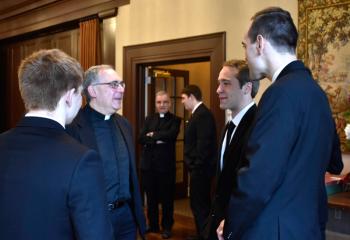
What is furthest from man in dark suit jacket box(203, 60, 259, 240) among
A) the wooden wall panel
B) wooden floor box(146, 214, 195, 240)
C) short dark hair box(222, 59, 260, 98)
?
the wooden wall panel

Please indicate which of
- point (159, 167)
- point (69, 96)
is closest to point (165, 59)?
point (159, 167)

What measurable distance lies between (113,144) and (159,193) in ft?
7.90

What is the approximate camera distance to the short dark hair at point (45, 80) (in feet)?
4.33

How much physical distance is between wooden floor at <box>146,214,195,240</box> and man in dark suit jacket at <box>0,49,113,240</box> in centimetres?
340

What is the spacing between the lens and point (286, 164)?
1.45m

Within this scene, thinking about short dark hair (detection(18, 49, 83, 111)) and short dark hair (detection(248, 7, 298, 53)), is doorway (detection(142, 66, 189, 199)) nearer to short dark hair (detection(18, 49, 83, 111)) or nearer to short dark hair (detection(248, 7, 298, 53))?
short dark hair (detection(248, 7, 298, 53))

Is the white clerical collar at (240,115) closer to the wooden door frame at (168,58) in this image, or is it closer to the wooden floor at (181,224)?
the wooden door frame at (168,58)

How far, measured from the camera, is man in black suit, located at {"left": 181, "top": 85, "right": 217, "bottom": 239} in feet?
13.9

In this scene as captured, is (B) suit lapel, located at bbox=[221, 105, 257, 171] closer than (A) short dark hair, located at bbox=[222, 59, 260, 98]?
Yes

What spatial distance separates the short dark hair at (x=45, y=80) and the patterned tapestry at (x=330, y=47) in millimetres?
2526

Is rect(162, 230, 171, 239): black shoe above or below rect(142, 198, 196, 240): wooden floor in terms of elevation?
above

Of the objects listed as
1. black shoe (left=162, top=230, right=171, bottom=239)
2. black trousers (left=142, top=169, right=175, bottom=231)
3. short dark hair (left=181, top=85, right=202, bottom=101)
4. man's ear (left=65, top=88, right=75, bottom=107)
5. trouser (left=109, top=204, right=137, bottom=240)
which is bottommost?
black shoe (left=162, top=230, right=171, bottom=239)

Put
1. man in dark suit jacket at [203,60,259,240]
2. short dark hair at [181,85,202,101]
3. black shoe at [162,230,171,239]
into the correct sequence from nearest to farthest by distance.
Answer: man in dark suit jacket at [203,60,259,240] < black shoe at [162,230,171,239] < short dark hair at [181,85,202,101]

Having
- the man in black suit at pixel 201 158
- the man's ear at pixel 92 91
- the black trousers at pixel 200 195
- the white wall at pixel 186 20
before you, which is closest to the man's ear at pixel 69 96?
the man's ear at pixel 92 91
